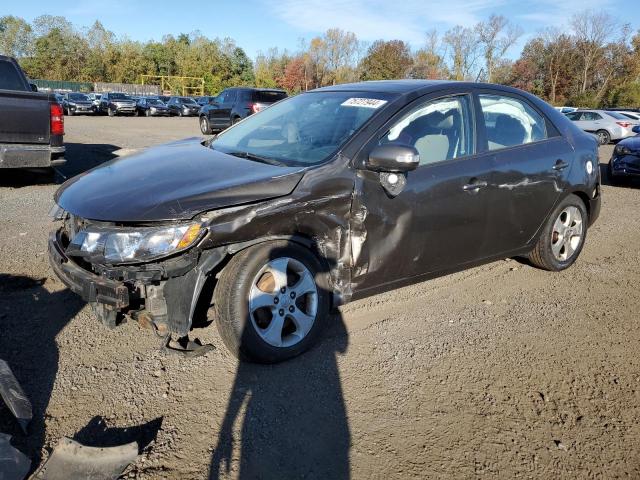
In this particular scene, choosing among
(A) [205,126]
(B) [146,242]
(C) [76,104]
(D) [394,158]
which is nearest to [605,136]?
(A) [205,126]

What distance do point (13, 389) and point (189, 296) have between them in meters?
0.92

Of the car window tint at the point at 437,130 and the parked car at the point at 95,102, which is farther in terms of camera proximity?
the parked car at the point at 95,102

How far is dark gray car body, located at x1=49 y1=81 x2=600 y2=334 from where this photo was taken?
2.87 metres

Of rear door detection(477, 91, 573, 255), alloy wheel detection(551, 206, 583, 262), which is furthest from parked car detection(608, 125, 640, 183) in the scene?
rear door detection(477, 91, 573, 255)

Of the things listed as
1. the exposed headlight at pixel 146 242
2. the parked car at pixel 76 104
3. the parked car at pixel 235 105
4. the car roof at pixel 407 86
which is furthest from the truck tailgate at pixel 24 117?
the parked car at pixel 76 104

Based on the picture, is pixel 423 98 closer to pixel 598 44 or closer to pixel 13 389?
pixel 13 389

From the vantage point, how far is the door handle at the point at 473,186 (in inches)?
151

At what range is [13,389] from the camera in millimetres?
2555

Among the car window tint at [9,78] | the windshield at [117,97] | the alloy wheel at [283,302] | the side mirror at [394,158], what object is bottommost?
the alloy wheel at [283,302]

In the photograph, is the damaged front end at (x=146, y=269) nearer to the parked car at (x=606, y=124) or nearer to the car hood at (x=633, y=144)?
the car hood at (x=633, y=144)

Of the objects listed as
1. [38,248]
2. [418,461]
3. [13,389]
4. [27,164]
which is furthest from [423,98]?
[27,164]

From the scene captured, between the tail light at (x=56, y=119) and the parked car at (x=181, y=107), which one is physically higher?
the parked car at (x=181, y=107)

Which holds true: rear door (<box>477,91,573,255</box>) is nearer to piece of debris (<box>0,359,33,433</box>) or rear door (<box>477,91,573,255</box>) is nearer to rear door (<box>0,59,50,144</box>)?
piece of debris (<box>0,359,33,433</box>)

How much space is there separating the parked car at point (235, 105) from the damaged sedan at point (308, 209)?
48.2ft
